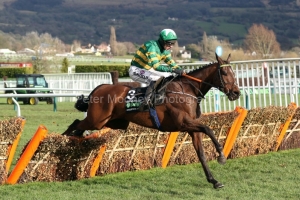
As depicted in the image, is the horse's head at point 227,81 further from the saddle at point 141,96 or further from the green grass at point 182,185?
the green grass at point 182,185

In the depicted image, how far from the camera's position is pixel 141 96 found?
816 centimetres

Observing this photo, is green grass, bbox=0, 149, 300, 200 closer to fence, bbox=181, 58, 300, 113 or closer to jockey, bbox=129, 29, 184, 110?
jockey, bbox=129, 29, 184, 110

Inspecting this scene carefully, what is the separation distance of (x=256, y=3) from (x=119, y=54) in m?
90.2

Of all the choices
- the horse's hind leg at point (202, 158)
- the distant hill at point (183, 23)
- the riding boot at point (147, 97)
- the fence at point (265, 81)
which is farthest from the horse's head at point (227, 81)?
the distant hill at point (183, 23)

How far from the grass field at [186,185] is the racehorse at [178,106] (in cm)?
36

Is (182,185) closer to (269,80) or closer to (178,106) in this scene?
(178,106)

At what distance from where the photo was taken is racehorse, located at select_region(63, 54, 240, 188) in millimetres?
7768

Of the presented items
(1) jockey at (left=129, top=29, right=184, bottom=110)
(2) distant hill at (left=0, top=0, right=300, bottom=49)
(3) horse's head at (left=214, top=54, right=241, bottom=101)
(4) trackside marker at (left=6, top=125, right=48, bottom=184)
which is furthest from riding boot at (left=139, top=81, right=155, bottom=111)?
(2) distant hill at (left=0, top=0, right=300, bottom=49)

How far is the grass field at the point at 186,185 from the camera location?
23.0 feet

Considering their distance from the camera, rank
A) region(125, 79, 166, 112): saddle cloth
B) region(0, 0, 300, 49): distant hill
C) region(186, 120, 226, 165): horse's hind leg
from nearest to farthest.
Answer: region(186, 120, 226, 165): horse's hind leg
region(125, 79, 166, 112): saddle cloth
region(0, 0, 300, 49): distant hill

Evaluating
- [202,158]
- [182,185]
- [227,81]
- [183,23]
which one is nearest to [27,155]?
[182,185]

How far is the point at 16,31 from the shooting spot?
17550 centimetres

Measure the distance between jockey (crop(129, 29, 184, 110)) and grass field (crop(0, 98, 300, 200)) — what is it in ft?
3.33

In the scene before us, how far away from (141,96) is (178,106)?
54cm
